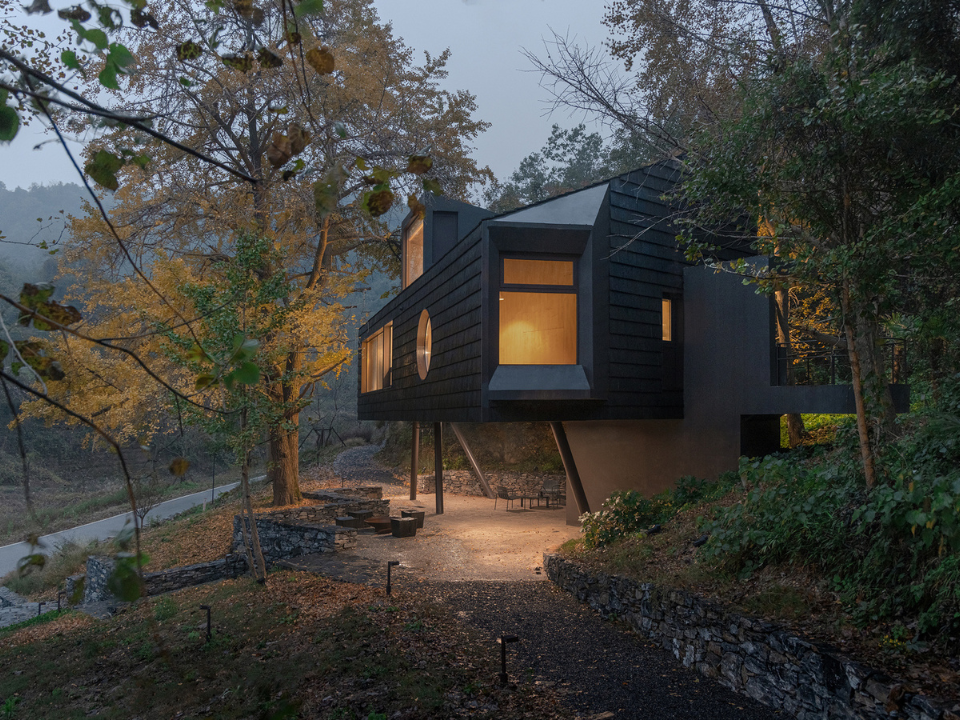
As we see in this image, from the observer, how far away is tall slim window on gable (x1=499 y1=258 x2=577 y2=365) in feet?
31.6

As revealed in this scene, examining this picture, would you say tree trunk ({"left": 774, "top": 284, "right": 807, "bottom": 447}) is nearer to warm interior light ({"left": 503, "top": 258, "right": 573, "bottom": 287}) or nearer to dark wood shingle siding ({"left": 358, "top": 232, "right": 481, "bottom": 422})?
warm interior light ({"left": 503, "top": 258, "right": 573, "bottom": 287})

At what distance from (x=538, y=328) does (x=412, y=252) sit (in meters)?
7.13

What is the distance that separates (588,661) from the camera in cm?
616

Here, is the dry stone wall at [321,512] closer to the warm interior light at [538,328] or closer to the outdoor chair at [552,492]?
the outdoor chair at [552,492]

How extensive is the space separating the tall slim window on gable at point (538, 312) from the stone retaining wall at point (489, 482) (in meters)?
9.56

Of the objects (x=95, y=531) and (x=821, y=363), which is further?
(x=95, y=531)

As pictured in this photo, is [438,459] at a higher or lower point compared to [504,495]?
higher

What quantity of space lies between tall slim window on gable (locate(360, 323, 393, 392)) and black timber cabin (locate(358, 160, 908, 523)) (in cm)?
502

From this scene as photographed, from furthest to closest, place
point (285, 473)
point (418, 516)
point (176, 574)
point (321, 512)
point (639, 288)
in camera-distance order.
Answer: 1. point (285, 473)
2. point (321, 512)
3. point (418, 516)
4. point (176, 574)
5. point (639, 288)

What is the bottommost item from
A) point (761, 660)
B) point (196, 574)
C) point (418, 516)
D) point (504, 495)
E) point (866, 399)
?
point (196, 574)

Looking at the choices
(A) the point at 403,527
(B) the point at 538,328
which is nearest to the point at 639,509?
(B) the point at 538,328

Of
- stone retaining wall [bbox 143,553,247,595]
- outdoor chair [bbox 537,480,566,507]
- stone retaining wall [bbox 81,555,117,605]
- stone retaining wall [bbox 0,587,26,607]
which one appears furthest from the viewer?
outdoor chair [bbox 537,480,566,507]

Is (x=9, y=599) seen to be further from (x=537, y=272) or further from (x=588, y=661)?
(x=588, y=661)

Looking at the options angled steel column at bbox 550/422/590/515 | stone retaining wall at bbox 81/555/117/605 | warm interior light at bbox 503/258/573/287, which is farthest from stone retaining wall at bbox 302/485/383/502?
warm interior light at bbox 503/258/573/287
